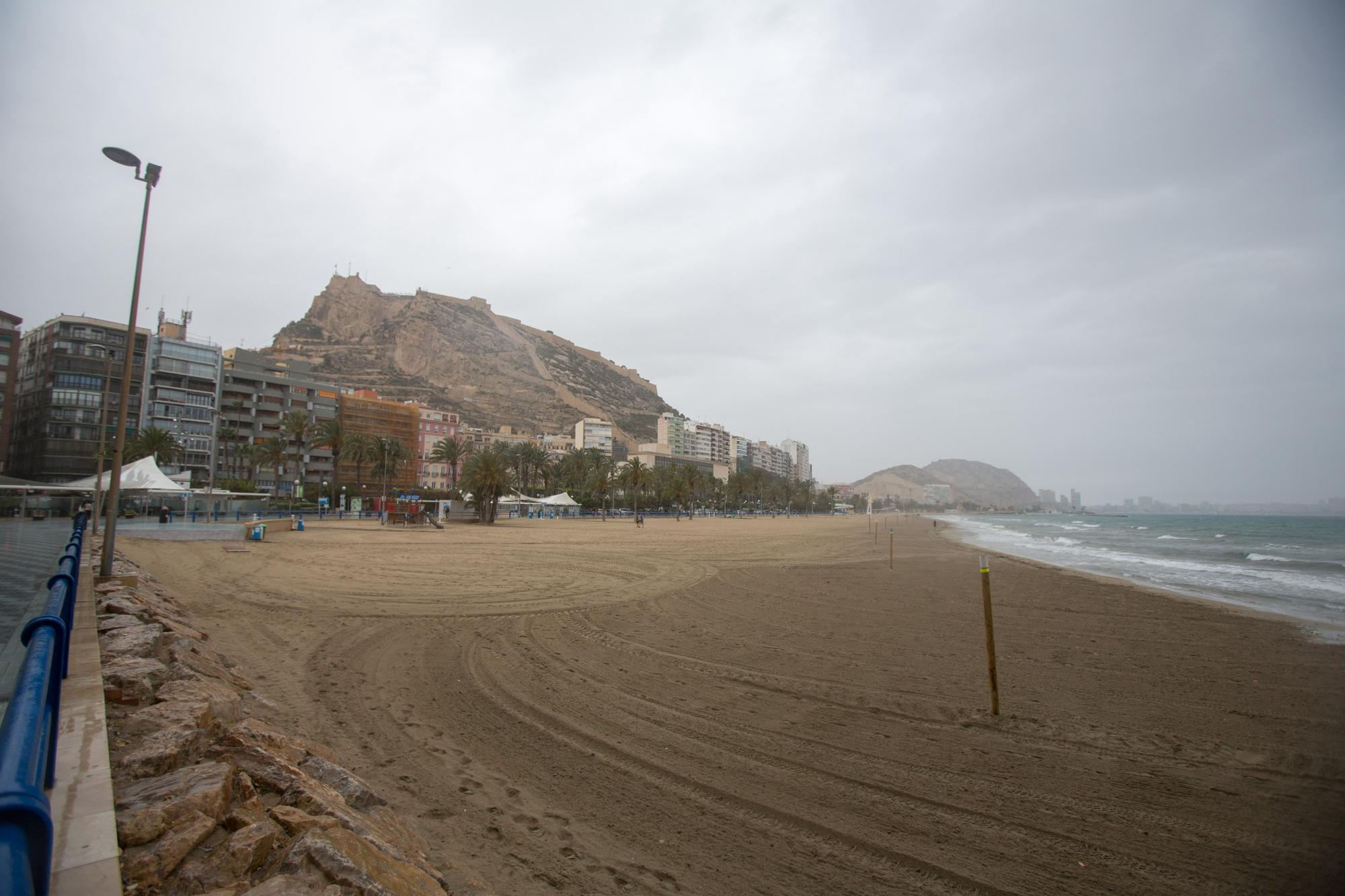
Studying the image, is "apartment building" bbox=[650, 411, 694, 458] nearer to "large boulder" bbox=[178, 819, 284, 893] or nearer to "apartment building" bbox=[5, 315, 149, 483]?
"apartment building" bbox=[5, 315, 149, 483]

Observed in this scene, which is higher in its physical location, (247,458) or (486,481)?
(247,458)

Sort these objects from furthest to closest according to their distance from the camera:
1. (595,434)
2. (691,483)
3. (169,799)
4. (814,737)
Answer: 1. (595,434)
2. (691,483)
3. (814,737)
4. (169,799)

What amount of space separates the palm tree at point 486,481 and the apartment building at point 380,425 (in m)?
52.9

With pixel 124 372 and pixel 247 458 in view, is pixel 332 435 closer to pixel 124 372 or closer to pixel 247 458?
pixel 247 458

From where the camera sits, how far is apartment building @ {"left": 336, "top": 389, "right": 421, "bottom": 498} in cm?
9938

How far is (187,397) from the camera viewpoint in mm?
71375

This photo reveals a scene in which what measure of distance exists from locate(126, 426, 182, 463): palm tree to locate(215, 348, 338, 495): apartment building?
8748mm

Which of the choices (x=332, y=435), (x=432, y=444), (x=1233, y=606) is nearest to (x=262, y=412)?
(x=332, y=435)

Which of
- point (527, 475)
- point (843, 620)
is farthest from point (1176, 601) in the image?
point (527, 475)

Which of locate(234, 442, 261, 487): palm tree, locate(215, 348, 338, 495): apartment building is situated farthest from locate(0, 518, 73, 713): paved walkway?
locate(215, 348, 338, 495): apartment building

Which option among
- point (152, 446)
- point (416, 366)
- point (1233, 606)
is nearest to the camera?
point (1233, 606)

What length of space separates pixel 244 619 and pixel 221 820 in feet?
27.8

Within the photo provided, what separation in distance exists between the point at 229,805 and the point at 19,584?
11105 millimetres

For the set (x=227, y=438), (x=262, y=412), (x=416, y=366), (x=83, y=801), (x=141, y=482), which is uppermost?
(x=416, y=366)
